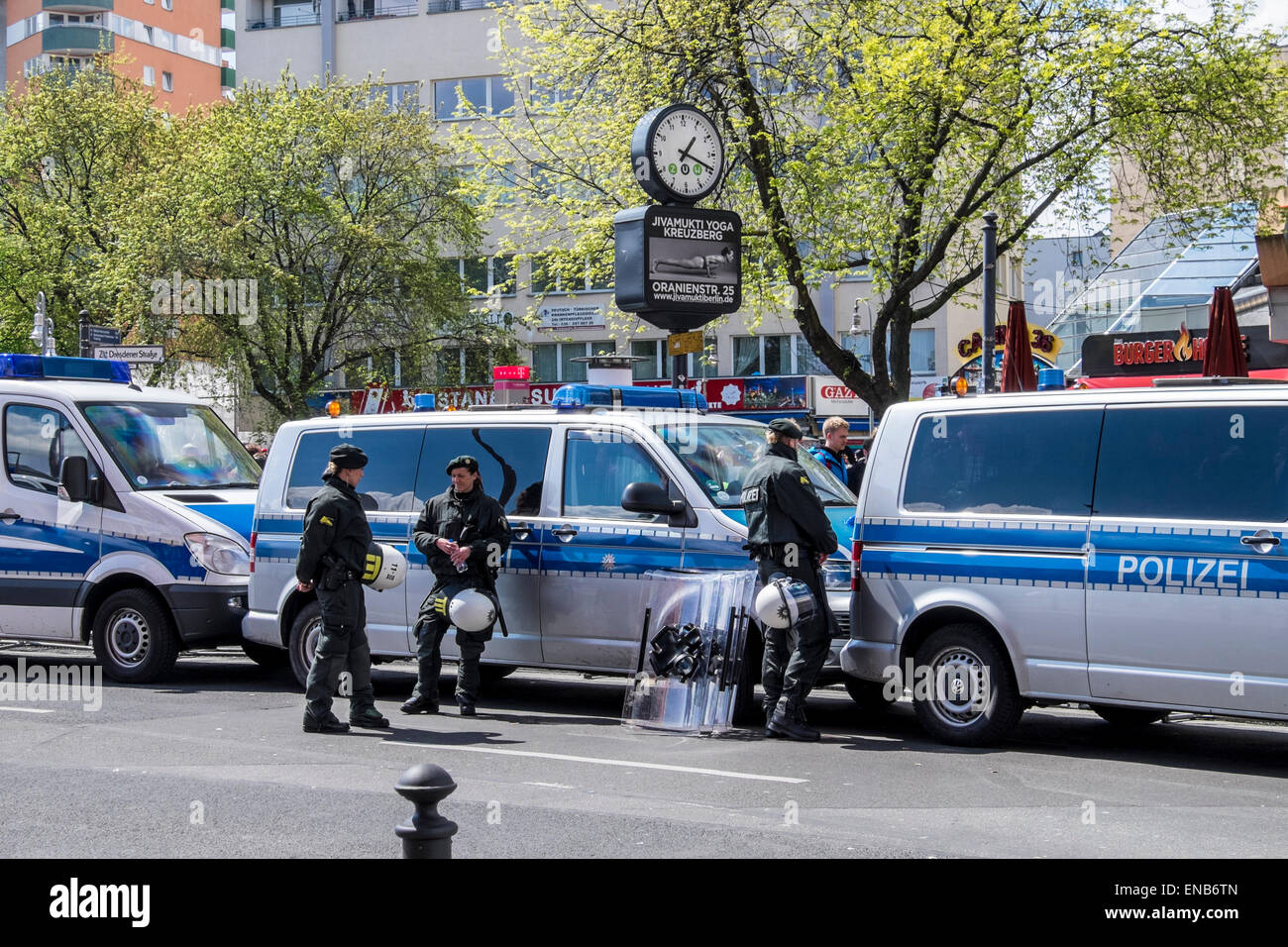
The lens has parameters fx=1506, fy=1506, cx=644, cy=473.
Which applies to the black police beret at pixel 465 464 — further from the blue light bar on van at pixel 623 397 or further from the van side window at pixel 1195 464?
the van side window at pixel 1195 464

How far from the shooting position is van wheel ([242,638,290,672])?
1290 centimetres

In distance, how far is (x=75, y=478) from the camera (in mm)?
11930

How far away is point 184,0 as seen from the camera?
7525cm

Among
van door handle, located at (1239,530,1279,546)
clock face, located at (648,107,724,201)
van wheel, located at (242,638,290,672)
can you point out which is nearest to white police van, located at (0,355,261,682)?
van wheel, located at (242,638,290,672)

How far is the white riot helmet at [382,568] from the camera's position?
378 inches

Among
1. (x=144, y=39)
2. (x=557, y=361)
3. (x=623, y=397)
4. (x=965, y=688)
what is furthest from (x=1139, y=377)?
(x=144, y=39)

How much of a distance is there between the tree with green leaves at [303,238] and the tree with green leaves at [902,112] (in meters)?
15.9

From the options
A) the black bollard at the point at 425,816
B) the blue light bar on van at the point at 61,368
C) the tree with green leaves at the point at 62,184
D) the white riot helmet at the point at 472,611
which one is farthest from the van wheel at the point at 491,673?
the tree with green leaves at the point at 62,184

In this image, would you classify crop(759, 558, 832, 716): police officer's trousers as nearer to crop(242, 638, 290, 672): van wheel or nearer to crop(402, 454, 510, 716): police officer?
crop(402, 454, 510, 716): police officer

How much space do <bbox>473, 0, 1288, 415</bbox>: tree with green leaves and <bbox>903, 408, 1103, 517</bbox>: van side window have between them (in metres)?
8.36
